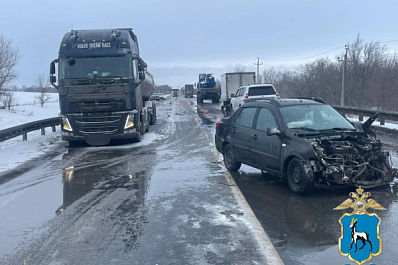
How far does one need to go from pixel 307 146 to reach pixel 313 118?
1207mm

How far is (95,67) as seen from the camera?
12.9 meters

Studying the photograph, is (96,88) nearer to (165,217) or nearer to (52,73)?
(52,73)

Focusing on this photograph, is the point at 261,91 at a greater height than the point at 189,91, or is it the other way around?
the point at 189,91

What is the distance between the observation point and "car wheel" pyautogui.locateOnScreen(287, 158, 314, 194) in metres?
6.11

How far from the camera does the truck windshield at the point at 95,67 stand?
12.8 meters

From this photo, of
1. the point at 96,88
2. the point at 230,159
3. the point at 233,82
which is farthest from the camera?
the point at 233,82

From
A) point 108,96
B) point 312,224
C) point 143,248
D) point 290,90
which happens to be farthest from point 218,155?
point 290,90

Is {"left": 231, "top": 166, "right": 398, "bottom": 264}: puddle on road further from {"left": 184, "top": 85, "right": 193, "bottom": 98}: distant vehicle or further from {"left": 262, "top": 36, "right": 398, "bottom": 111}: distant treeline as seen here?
{"left": 184, "top": 85, "right": 193, "bottom": 98}: distant vehicle

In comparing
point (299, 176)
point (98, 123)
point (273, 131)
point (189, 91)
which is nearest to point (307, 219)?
point (299, 176)

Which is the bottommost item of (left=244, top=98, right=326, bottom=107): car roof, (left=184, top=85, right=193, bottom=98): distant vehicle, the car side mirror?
the car side mirror

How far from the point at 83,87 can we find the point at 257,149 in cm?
732

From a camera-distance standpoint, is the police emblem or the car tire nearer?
the police emblem

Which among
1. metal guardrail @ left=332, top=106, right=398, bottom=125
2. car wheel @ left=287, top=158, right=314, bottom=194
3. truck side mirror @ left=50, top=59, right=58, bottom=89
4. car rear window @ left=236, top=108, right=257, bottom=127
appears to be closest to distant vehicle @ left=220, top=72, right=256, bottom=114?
metal guardrail @ left=332, top=106, right=398, bottom=125

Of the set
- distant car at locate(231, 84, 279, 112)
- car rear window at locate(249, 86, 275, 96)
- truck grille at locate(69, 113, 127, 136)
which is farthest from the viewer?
car rear window at locate(249, 86, 275, 96)
